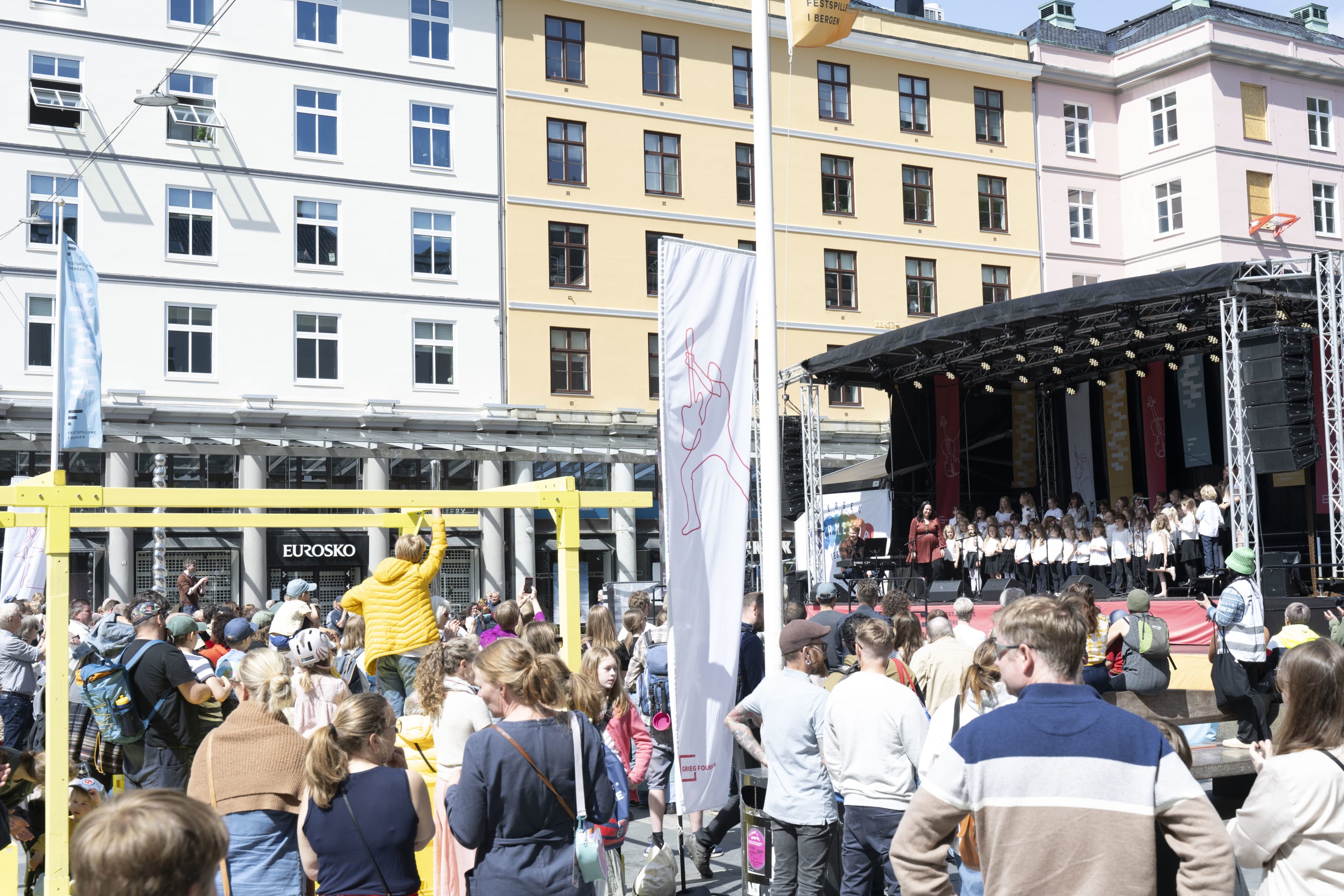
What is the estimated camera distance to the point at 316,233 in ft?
100

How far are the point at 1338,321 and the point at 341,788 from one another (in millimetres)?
15361

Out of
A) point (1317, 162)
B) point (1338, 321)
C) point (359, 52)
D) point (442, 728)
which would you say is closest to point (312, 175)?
point (359, 52)

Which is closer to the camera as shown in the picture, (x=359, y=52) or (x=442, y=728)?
(x=442, y=728)

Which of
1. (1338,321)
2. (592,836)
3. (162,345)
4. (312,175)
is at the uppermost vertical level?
(312,175)

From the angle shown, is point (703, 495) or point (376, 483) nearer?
point (703, 495)

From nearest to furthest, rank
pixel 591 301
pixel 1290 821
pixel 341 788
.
→ pixel 1290 821
pixel 341 788
pixel 591 301

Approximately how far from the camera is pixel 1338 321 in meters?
16.0

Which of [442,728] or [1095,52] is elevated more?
[1095,52]

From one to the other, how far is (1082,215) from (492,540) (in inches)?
826

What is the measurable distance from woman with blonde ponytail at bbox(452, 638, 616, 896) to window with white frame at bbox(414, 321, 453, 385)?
1072 inches

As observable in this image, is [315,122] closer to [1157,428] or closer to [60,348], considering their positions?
[60,348]

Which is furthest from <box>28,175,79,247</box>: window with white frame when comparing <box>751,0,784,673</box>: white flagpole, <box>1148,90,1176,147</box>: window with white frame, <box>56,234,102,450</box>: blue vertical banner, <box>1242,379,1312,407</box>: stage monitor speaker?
<box>1148,90,1176,147</box>: window with white frame

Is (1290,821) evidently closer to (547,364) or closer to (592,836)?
(592,836)

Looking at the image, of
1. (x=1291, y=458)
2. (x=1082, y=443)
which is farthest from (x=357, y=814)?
(x=1082, y=443)
